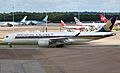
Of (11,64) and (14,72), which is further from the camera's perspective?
(11,64)

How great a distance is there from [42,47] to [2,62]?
17.4 metres

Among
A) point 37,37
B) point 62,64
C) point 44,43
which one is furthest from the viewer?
point 37,37

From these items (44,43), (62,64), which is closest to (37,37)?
(44,43)

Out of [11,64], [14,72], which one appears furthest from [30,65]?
[14,72]

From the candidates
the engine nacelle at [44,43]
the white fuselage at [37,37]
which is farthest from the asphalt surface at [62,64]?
the white fuselage at [37,37]

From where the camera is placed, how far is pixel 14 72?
27750 millimetres

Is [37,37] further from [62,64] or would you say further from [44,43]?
[62,64]

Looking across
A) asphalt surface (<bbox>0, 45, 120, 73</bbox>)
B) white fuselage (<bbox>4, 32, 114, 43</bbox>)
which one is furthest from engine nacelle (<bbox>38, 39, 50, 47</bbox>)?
asphalt surface (<bbox>0, 45, 120, 73</bbox>)

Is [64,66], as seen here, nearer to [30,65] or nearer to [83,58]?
[30,65]

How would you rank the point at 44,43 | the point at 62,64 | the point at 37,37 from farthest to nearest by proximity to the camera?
the point at 37,37
the point at 44,43
the point at 62,64

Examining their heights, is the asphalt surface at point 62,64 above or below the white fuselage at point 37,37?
below

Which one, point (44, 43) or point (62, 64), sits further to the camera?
point (44, 43)

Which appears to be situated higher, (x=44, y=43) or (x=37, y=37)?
(x=37, y=37)

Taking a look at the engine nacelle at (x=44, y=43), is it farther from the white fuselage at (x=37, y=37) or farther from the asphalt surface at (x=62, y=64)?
the asphalt surface at (x=62, y=64)
